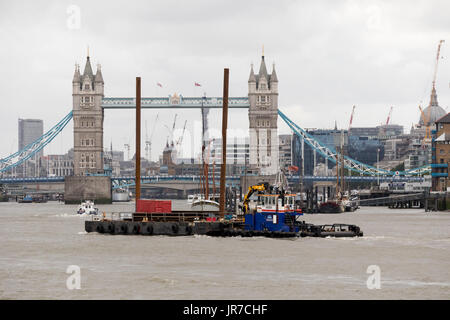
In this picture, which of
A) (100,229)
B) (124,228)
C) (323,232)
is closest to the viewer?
(323,232)

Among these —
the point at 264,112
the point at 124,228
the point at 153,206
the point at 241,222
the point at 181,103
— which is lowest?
the point at 124,228

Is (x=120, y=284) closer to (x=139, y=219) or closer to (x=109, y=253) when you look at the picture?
(x=109, y=253)

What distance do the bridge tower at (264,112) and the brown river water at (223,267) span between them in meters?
131

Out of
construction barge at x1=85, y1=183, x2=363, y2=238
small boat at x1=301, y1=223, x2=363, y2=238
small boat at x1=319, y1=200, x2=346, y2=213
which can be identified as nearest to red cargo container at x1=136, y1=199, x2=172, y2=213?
construction barge at x1=85, y1=183, x2=363, y2=238

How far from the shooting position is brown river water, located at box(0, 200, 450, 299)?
37.9 metres

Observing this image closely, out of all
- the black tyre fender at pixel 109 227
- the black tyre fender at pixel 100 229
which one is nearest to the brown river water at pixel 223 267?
the black tyre fender at pixel 100 229

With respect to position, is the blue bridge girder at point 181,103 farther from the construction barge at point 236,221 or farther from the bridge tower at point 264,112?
the construction barge at point 236,221

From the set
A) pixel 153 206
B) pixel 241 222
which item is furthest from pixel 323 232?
pixel 153 206

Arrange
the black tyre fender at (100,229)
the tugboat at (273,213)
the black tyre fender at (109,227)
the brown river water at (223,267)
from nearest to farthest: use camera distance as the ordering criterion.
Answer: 1. the brown river water at (223,267)
2. the tugboat at (273,213)
3. the black tyre fender at (109,227)
4. the black tyre fender at (100,229)

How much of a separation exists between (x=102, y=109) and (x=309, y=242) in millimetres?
147031

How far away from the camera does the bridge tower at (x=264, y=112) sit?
641ft

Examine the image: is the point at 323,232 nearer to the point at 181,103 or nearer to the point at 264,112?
the point at 181,103

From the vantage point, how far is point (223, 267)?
45219mm

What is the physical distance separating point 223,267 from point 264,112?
498 feet
